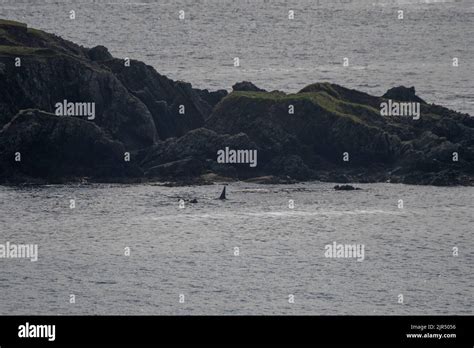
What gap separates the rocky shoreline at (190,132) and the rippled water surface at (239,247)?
11.0 feet

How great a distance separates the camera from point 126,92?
13588 centimetres

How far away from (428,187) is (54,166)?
32024mm

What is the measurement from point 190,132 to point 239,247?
29893mm

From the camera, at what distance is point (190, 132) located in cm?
13012

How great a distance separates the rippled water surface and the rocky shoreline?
11.0 feet

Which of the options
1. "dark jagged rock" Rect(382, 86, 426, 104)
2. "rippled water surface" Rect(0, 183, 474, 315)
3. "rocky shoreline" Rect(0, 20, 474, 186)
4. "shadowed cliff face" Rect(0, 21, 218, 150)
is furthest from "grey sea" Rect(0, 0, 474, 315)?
"dark jagged rock" Rect(382, 86, 426, 104)

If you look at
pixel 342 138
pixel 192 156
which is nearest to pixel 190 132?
pixel 192 156

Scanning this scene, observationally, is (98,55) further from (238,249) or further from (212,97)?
(238,249)

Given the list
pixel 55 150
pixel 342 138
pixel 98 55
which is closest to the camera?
pixel 55 150

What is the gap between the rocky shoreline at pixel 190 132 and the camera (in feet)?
410

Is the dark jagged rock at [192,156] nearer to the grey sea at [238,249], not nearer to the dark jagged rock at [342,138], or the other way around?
the dark jagged rock at [342,138]
